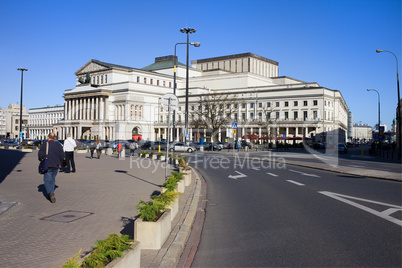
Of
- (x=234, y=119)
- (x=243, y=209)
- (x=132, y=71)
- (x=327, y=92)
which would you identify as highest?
(x=132, y=71)

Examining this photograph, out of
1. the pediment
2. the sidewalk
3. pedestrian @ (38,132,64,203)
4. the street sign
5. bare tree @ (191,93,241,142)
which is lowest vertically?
the sidewalk

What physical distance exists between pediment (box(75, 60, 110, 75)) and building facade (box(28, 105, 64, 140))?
27922 millimetres

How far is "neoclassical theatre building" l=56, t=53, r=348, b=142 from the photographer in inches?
3750

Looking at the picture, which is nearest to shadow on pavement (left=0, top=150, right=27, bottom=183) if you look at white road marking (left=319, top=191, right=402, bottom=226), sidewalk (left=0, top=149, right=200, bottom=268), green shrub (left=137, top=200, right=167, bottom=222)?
sidewalk (left=0, top=149, right=200, bottom=268)

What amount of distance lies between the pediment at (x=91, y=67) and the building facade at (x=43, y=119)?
91.6 ft

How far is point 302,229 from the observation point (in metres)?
7.76

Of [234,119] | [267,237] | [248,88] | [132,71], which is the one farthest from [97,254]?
[132,71]

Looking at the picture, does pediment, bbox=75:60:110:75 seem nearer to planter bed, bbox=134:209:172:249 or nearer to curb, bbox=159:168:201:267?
curb, bbox=159:168:201:267

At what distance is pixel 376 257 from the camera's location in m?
5.89

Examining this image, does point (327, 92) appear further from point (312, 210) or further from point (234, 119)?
point (312, 210)

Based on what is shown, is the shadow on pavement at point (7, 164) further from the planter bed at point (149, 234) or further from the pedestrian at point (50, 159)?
the planter bed at point (149, 234)

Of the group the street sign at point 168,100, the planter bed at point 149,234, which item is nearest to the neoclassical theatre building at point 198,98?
the street sign at point 168,100

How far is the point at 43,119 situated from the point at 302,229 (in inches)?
6385

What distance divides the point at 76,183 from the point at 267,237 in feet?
31.8
